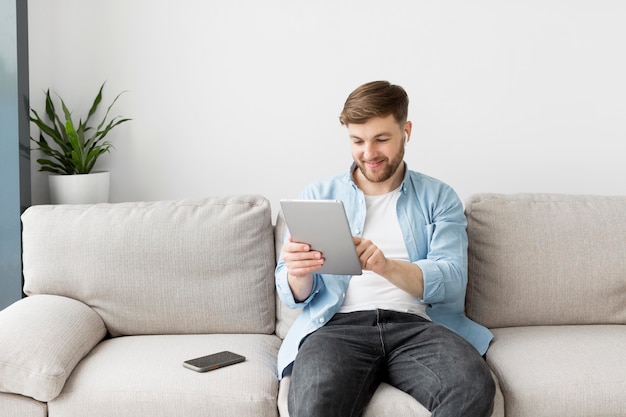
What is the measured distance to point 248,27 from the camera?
3166 mm

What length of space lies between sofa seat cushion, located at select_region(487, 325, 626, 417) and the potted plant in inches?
63.7

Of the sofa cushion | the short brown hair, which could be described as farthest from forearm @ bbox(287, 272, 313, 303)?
the sofa cushion

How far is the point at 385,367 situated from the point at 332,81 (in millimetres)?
1366

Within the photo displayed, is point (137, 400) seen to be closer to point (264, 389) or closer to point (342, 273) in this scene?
point (264, 389)

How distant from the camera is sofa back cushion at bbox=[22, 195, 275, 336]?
265 cm

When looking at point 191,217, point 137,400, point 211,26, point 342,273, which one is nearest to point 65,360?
point 137,400

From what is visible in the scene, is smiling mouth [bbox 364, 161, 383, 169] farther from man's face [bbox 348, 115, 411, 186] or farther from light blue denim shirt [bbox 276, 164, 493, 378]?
light blue denim shirt [bbox 276, 164, 493, 378]

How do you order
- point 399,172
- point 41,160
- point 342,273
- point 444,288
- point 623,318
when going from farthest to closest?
point 41,160
point 623,318
point 399,172
point 444,288
point 342,273

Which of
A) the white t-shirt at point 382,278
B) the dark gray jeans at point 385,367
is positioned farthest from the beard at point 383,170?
the dark gray jeans at point 385,367

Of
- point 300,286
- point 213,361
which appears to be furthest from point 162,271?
point 300,286

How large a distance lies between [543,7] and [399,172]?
3.70 feet

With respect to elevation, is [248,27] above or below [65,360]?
above

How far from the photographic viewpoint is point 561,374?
2.23 m

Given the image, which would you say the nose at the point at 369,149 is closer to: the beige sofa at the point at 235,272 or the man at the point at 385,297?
the man at the point at 385,297
